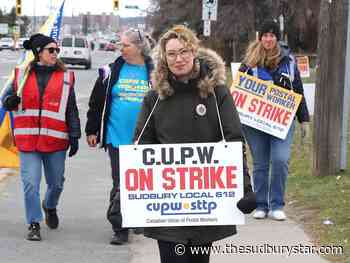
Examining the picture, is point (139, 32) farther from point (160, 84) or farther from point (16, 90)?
point (160, 84)

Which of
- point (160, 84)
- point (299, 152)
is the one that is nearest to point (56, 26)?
point (160, 84)

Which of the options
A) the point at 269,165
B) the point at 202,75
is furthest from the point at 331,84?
the point at 202,75

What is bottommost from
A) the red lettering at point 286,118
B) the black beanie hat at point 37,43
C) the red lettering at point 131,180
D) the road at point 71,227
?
the road at point 71,227

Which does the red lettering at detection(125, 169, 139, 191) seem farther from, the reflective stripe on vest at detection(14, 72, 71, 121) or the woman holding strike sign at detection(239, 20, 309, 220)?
the woman holding strike sign at detection(239, 20, 309, 220)

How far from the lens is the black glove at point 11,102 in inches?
279

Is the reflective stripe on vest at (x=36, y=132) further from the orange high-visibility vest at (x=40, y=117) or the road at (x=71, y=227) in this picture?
the road at (x=71, y=227)

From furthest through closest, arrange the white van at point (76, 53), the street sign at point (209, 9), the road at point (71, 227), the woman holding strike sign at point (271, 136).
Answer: the white van at point (76, 53), the street sign at point (209, 9), the woman holding strike sign at point (271, 136), the road at point (71, 227)

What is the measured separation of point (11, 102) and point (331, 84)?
12.8 feet

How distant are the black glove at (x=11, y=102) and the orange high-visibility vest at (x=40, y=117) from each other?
0.06 meters

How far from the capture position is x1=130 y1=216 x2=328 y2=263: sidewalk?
6.46 m

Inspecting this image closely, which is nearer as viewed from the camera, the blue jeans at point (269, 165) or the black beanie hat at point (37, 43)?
the black beanie hat at point (37, 43)

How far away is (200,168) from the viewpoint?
4.41 metres

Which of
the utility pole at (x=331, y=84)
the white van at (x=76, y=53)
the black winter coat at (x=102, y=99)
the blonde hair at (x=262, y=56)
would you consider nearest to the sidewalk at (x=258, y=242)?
the black winter coat at (x=102, y=99)

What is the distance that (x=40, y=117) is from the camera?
23.6ft
